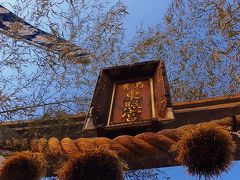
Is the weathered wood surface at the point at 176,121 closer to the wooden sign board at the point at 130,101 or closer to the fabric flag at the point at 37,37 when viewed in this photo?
the wooden sign board at the point at 130,101

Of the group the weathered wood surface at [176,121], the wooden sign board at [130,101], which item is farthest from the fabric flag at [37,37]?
the wooden sign board at [130,101]

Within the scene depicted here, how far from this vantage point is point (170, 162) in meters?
1.65

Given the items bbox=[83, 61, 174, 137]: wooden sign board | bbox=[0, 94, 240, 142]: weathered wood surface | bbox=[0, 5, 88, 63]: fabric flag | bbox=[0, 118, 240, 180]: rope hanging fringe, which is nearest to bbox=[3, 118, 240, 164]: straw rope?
bbox=[0, 118, 240, 180]: rope hanging fringe

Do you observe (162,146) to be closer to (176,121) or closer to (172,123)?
(172,123)

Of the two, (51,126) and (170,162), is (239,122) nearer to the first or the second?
(170,162)

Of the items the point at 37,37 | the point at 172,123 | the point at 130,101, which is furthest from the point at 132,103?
the point at 37,37

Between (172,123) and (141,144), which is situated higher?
(172,123)

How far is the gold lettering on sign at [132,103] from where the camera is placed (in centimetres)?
176

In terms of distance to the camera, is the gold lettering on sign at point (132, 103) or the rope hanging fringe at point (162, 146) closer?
the rope hanging fringe at point (162, 146)

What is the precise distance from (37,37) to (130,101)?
4.14 ft

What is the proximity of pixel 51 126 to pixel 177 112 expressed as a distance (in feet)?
2.46

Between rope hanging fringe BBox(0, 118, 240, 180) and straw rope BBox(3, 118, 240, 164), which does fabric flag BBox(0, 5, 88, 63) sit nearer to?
rope hanging fringe BBox(0, 118, 240, 180)

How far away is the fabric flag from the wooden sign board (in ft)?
2.19

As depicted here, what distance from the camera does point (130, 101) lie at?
193 cm
